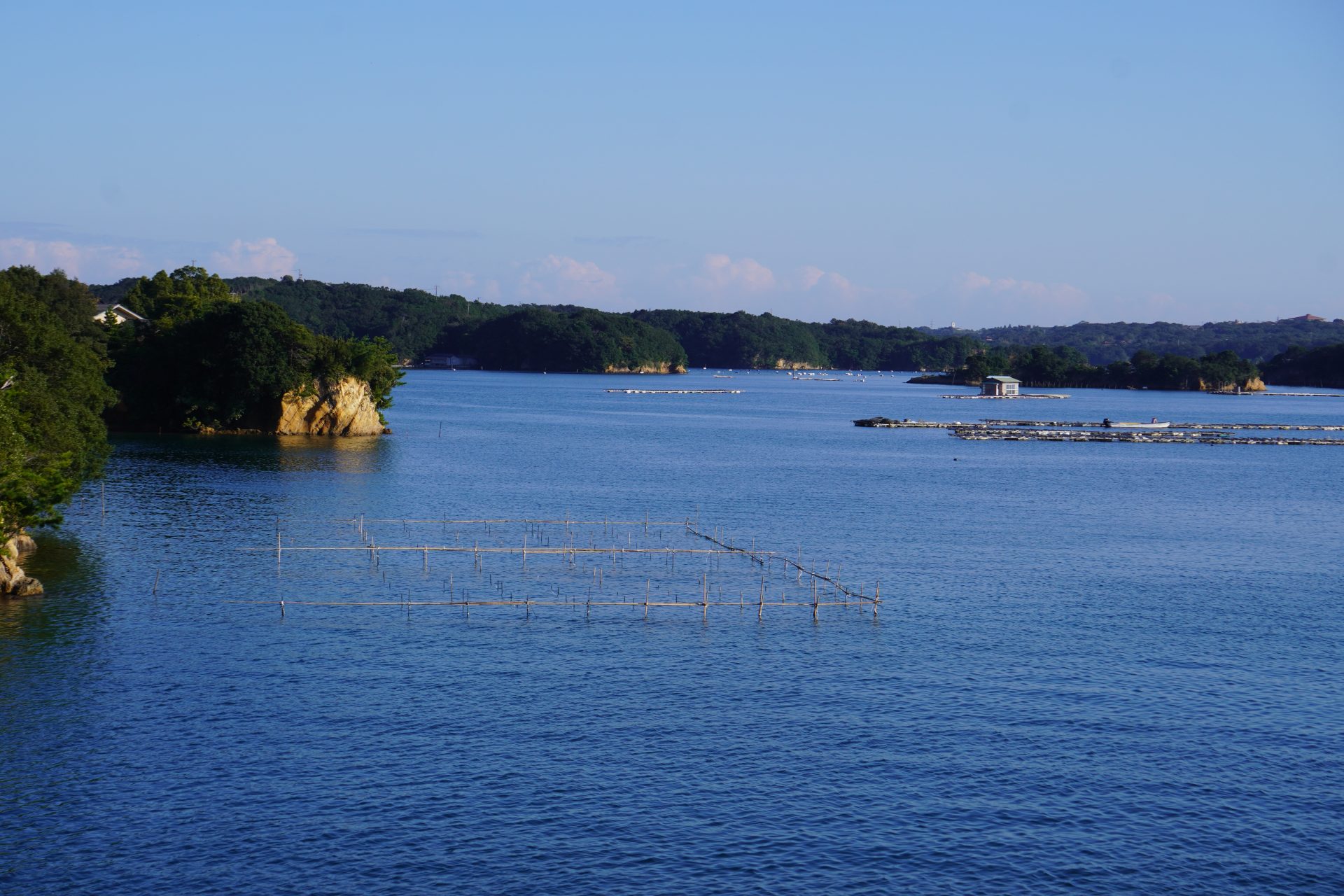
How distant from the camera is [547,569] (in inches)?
2530

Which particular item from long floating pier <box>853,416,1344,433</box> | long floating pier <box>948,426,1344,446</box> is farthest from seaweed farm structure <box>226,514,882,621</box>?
long floating pier <box>853,416,1344,433</box>

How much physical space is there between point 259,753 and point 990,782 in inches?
834

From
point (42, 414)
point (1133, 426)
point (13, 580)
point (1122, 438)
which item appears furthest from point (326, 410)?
point (1133, 426)

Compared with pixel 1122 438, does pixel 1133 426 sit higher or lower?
higher

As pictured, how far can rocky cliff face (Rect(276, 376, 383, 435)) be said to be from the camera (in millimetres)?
127500

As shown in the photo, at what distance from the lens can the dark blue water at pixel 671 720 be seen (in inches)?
1208

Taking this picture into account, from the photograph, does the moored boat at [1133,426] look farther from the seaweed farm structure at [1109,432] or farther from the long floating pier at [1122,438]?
the long floating pier at [1122,438]

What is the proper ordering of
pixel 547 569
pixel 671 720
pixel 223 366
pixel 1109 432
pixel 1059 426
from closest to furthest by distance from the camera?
pixel 671 720, pixel 547 569, pixel 223 366, pixel 1109 432, pixel 1059 426

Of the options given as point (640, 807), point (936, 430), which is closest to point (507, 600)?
point (640, 807)

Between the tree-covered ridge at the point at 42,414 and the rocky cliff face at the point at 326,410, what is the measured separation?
43138 millimetres

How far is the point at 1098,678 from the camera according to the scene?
45.7 m

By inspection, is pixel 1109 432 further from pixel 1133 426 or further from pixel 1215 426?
pixel 1215 426

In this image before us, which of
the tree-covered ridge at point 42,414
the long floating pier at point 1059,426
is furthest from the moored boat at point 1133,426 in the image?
the tree-covered ridge at point 42,414

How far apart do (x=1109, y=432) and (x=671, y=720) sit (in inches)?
5481
